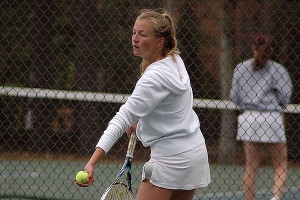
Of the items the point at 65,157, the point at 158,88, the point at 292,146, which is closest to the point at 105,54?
the point at 65,157

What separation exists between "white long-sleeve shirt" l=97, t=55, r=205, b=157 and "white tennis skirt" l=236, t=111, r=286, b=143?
2.71 metres

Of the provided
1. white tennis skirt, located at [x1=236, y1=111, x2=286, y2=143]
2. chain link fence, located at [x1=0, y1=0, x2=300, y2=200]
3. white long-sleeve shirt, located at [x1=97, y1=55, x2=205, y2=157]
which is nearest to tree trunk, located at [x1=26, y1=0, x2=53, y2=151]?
chain link fence, located at [x1=0, y1=0, x2=300, y2=200]

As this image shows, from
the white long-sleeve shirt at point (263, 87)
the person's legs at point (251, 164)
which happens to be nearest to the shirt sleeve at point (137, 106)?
the white long-sleeve shirt at point (263, 87)

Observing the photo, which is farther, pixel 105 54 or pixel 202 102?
pixel 202 102

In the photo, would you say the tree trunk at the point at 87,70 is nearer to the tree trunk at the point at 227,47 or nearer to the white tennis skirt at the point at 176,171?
the tree trunk at the point at 227,47

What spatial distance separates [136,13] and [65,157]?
1.37 meters

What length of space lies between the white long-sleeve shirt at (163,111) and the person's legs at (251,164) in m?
2.83

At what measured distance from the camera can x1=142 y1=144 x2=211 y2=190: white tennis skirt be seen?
4.73 m

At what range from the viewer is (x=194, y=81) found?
27.8ft

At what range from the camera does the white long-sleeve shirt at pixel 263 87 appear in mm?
7426

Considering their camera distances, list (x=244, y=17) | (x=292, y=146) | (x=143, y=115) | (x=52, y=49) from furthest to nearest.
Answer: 1. (x=292, y=146)
2. (x=244, y=17)
3. (x=52, y=49)
4. (x=143, y=115)

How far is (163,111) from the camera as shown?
4.71 meters

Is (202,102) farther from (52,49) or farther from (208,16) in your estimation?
(52,49)

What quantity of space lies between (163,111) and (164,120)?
0.05 m
